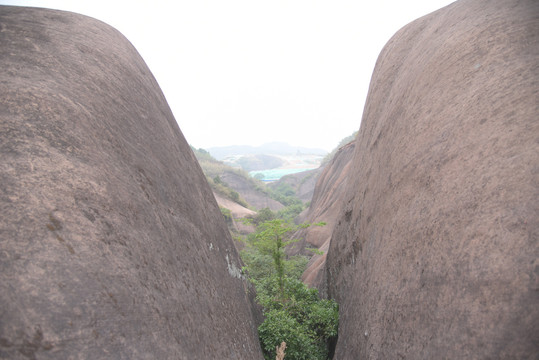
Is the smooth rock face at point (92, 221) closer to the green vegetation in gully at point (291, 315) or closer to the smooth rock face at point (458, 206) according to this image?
the green vegetation in gully at point (291, 315)

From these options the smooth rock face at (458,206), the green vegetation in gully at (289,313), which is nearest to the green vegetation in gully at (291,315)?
the green vegetation in gully at (289,313)

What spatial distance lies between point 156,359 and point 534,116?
138 inches

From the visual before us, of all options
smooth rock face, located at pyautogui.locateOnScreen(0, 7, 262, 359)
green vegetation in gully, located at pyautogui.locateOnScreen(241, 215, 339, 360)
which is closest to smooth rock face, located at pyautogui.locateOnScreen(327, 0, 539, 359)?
green vegetation in gully, located at pyautogui.locateOnScreen(241, 215, 339, 360)

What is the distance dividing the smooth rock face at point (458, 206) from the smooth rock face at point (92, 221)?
1.97 meters

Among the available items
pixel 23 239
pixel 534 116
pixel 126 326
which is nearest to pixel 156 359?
pixel 126 326

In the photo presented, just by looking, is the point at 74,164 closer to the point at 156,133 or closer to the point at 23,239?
the point at 23,239

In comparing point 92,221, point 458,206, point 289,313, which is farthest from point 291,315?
point 92,221

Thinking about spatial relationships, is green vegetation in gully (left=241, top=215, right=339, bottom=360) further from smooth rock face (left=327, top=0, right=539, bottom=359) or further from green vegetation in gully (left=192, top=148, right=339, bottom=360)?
smooth rock face (left=327, top=0, right=539, bottom=359)

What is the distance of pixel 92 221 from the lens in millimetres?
2293

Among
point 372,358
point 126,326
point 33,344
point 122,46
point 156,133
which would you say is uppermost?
point 122,46

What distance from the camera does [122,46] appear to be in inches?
194

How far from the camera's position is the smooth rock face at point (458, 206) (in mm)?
2170

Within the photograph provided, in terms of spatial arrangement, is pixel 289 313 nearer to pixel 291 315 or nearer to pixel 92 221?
pixel 291 315

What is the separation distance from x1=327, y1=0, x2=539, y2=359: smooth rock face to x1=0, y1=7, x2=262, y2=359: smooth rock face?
1969mm
